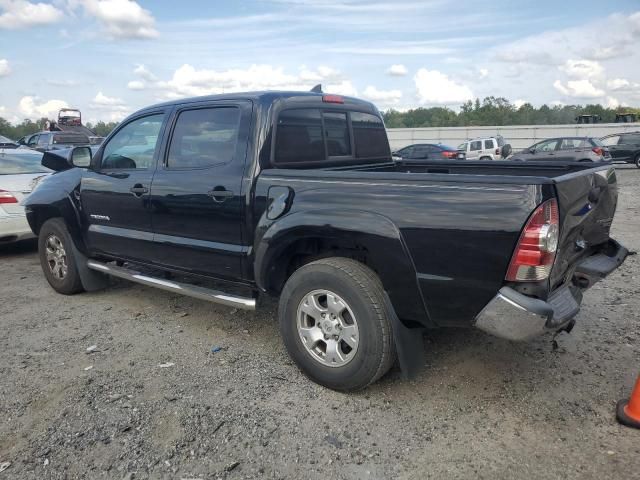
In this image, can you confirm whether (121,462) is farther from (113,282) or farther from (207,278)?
(113,282)

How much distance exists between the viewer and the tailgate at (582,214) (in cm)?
279

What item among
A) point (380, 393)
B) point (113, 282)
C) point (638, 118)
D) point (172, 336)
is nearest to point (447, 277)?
point (380, 393)

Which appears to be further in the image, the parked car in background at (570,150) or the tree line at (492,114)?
the tree line at (492,114)

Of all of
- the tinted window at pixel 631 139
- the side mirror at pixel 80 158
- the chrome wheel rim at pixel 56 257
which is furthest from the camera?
the tinted window at pixel 631 139

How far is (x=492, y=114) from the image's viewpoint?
3179 inches

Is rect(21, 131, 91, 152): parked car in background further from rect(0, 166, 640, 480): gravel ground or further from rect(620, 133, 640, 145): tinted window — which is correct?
rect(620, 133, 640, 145): tinted window

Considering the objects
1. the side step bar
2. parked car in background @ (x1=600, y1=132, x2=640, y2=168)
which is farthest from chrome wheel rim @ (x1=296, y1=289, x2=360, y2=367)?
parked car in background @ (x1=600, y1=132, x2=640, y2=168)

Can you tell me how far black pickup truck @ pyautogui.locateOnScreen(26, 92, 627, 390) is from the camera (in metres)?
2.71

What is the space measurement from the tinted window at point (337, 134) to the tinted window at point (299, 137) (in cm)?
10

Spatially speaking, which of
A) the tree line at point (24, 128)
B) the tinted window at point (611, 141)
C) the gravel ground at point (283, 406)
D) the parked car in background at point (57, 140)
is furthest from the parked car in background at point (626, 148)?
the tree line at point (24, 128)

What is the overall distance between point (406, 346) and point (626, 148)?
23113 millimetres

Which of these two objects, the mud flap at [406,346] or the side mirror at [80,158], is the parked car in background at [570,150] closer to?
the side mirror at [80,158]

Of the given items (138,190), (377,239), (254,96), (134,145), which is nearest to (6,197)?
(134,145)

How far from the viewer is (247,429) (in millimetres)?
2977
